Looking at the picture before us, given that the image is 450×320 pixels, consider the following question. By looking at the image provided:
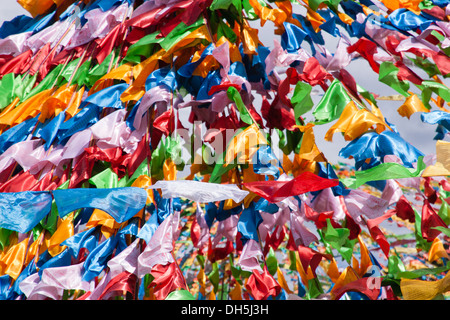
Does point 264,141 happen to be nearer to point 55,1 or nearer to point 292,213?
point 292,213

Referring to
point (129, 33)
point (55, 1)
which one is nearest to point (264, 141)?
point (129, 33)

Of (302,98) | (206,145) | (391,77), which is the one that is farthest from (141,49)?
(391,77)

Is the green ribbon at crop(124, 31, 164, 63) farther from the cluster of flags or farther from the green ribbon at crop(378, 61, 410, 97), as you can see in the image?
the green ribbon at crop(378, 61, 410, 97)

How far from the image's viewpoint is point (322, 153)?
118 cm

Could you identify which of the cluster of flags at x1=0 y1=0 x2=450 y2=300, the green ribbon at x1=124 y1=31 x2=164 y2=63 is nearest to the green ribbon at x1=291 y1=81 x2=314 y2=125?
the cluster of flags at x1=0 y1=0 x2=450 y2=300

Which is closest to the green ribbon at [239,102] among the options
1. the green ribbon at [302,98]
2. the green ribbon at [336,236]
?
the green ribbon at [302,98]

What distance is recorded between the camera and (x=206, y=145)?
4.59 feet

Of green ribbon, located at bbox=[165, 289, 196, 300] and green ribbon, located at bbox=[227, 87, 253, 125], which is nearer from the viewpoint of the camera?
green ribbon, located at bbox=[165, 289, 196, 300]

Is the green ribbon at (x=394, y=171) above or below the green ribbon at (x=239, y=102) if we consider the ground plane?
below

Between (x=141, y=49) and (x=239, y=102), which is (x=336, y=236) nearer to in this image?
(x=239, y=102)

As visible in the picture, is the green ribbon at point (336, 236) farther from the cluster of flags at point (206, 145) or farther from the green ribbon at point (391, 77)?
the green ribbon at point (391, 77)

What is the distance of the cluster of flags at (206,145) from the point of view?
3.35 ft

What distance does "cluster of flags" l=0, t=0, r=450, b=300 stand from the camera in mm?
1022
